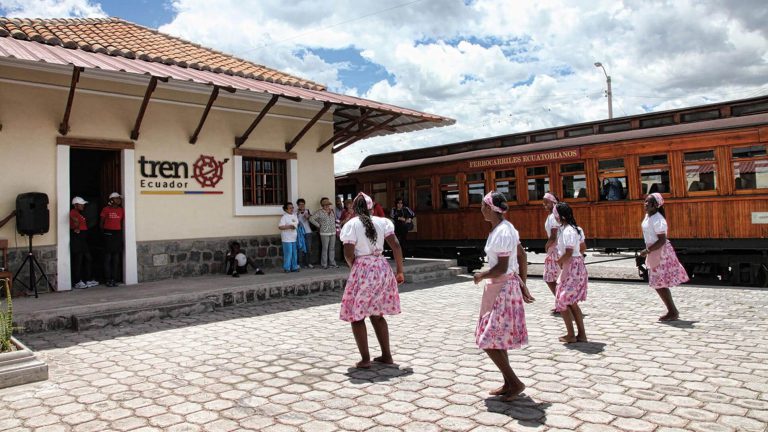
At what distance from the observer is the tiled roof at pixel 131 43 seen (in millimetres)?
9719

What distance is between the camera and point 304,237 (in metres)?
12.1

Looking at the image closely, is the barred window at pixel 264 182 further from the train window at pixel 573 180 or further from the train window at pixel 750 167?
the train window at pixel 750 167

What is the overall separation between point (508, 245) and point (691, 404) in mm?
1655

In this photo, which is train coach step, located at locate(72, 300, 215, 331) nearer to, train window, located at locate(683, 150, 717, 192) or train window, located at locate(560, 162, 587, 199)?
train window, located at locate(560, 162, 587, 199)

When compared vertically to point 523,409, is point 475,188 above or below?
above

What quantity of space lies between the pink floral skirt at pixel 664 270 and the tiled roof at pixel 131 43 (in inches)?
340

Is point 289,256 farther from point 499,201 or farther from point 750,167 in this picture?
point 750,167

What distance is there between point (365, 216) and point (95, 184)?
8.78 metres

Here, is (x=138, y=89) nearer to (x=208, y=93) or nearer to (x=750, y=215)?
(x=208, y=93)

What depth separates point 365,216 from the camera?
5.14 m

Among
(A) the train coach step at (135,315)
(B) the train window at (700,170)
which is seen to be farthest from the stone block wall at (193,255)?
(B) the train window at (700,170)

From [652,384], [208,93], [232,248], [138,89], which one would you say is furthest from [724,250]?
[138,89]

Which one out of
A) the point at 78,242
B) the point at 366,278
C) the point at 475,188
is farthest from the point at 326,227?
the point at 366,278

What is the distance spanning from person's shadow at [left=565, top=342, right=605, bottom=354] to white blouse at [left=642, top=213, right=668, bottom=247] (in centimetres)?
172
